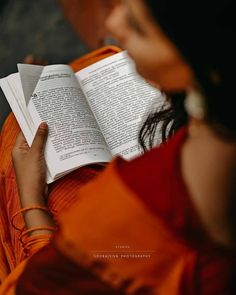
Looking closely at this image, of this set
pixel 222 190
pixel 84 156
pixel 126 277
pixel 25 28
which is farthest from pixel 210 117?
pixel 25 28

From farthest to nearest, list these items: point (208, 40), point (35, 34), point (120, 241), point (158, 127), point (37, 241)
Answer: point (35, 34), point (158, 127), point (37, 241), point (120, 241), point (208, 40)

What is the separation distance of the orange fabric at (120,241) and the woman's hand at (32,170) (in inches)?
12.0

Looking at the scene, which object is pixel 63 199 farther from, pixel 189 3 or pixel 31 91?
pixel 189 3

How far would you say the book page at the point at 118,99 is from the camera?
1.02m

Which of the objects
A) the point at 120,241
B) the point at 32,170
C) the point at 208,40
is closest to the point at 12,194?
the point at 32,170

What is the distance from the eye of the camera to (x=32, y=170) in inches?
37.4

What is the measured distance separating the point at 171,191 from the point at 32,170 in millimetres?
433

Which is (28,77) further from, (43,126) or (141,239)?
(141,239)

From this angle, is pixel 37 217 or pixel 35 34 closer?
pixel 37 217

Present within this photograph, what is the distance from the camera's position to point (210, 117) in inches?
21.5

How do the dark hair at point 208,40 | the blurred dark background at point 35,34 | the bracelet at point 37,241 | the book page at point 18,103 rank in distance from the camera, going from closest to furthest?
the dark hair at point 208,40 < the bracelet at point 37,241 < the book page at point 18,103 < the blurred dark background at point 35,34

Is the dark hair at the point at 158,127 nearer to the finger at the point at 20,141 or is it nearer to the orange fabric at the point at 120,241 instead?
the finger at the point at 20,141

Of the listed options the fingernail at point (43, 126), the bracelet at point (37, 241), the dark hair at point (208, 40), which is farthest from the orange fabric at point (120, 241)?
the fingernail at point (43, 126)

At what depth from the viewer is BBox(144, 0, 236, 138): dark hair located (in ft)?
1.59
